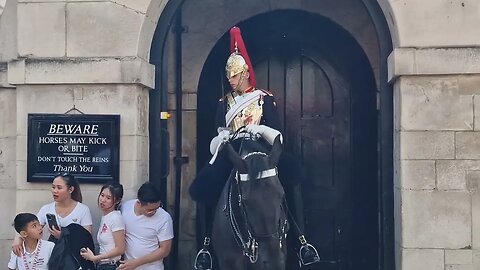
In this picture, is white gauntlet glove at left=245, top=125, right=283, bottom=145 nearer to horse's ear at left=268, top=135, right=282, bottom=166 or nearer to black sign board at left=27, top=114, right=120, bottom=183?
horse's ear at left=268, top=135, right=282, bottom=166

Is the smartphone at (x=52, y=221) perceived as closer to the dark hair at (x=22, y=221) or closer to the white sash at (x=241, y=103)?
the dark hair at (x=22, y=221)

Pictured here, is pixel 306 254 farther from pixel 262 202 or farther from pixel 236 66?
pixel 236 66

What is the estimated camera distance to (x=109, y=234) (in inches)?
233

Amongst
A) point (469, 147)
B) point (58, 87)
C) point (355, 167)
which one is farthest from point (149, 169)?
point (469, 147)

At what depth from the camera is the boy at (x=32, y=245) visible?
220 inches

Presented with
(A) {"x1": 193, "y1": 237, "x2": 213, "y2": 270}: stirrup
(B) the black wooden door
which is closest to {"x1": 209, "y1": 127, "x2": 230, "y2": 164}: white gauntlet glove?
(A) {"x1": 193, "y1": 237, "x2": 213, "y2": 270}: stirrup

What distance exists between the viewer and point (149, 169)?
682 centimetres

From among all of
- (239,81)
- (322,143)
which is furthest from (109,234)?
(322,143)

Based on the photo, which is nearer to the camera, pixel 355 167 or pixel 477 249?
pixel 477 249

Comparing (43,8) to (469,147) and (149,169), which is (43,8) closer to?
(149,169)

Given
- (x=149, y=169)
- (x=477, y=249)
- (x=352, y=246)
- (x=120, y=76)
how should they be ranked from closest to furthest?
(x=477, y=249), (x=120, y=76), (x=149, y=169), (x=352, y=246)

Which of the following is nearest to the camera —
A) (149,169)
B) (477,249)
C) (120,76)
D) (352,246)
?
(477,249)

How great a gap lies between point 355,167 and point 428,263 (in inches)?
81.2

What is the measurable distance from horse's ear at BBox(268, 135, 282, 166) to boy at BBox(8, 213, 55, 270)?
2.15 meters
